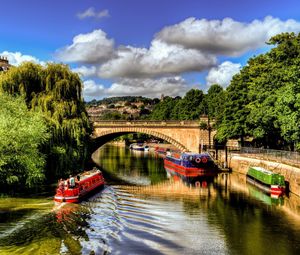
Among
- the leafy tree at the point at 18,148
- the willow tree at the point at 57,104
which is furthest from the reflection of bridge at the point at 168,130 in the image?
the leafy tree at the point at 18,148

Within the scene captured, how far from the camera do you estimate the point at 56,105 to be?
39750 mm

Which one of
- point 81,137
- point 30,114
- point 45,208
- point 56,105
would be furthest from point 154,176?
point 45,208

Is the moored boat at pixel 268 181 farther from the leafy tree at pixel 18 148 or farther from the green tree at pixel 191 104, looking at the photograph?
the green tree at pixel 191 104

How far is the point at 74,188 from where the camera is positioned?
3080 centimetres

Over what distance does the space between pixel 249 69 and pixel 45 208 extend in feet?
130

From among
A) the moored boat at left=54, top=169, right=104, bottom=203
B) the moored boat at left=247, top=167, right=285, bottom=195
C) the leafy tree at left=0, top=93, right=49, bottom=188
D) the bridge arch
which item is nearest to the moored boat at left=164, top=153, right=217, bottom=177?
the moored boat at left=247, top=167, right=285, bottom=195

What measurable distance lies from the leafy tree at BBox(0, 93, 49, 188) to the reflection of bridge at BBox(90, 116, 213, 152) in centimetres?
3771

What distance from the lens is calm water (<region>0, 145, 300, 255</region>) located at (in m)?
A: 20.0

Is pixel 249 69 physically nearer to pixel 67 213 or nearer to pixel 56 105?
pixel 56 105

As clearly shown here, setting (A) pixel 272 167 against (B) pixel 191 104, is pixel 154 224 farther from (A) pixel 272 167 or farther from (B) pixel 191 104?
(B) pixel 191 104

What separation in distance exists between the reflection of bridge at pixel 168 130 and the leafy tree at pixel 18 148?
1485 inches

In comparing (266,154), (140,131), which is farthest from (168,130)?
(266,154)

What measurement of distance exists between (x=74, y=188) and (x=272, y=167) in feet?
70.6

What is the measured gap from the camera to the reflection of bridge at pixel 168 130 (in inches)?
2645
